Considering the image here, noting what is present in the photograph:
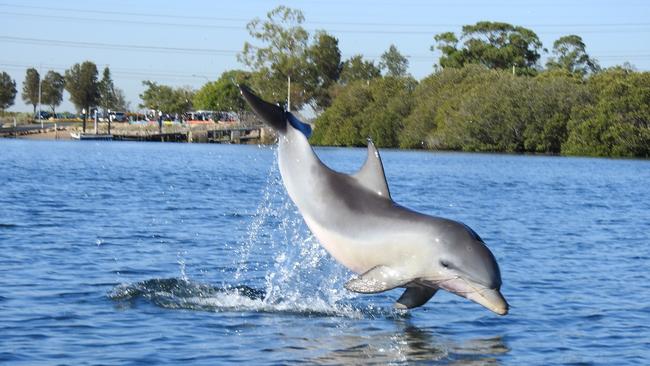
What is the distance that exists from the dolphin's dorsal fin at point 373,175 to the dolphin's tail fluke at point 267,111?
970mm

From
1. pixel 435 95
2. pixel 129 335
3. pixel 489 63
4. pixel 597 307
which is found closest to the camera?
pixel 129 335

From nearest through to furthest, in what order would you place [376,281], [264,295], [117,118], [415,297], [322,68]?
[376,281]
[415,297]
[264,295]
[322,68]
[117,118]

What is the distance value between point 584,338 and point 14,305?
695 cm

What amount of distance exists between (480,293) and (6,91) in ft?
619

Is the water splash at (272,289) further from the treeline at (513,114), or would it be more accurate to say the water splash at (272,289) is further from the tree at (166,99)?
the tree at (166,99)

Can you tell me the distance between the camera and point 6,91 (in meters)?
191

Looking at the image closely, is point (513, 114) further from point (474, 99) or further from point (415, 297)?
point (415, 297)

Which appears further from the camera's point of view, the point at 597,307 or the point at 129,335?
the point at 597,307

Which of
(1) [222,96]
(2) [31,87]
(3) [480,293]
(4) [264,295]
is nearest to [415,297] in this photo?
(3) [480,293]

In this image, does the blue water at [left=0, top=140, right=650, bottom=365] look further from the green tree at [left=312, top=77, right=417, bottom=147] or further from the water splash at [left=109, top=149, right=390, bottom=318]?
the green tree at [left=312, top=77, right=417, bottom=147]

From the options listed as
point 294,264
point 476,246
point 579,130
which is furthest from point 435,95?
point 476,246

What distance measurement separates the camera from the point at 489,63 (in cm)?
13675

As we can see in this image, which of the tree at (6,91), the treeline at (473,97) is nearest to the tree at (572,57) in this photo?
the treeline at (473,97)

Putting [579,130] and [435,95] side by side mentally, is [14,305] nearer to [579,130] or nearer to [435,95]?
[579,130]
